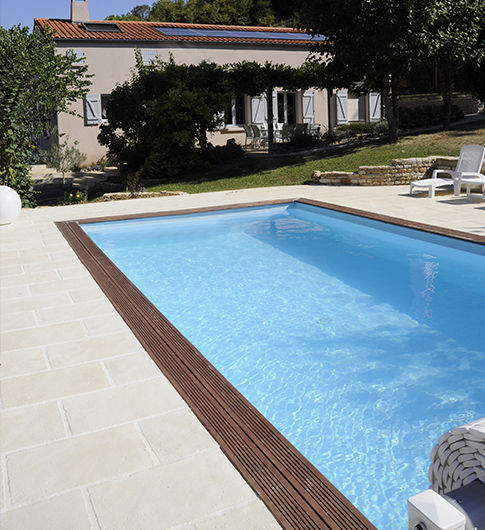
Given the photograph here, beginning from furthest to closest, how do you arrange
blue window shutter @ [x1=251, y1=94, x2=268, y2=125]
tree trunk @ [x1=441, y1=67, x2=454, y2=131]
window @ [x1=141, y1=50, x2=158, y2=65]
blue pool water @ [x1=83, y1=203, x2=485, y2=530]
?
blue window shutter @ [x1=251, y1=94, x2=268, y2=125] → window @ [x1=141, y1=50, x2=158, y2=65] → tree trunk @ [x1=441, y1=67, x2=454, y2=131] → blue pool water @ [x1=83, y1=203, x2=485, y2=530]

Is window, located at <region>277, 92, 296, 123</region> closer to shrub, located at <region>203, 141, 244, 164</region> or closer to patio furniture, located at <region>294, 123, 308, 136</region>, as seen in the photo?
patio furniture, located at <region>294, 123, 308, 136</region>

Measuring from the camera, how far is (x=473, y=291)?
5.29 m

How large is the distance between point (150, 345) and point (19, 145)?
7585mm

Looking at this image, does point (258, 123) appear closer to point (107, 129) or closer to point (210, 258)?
point (107, 129)

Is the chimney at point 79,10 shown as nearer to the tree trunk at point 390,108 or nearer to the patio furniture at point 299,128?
the patio furniture at point 299,128

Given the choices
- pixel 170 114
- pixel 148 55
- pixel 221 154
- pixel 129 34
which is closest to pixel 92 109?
pixel 148 55

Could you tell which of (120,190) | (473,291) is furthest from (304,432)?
(120,190)

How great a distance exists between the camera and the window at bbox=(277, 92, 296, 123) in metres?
20.7

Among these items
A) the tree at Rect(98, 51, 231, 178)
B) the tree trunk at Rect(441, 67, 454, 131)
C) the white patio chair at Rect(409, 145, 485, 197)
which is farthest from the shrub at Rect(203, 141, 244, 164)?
the white patio chair at Rect(409, 145, 485, 197)

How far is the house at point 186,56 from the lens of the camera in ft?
60.1

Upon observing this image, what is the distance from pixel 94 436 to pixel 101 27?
20.0 metres

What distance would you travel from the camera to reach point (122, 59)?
18.8 m

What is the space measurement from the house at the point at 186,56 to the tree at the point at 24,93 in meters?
5.18

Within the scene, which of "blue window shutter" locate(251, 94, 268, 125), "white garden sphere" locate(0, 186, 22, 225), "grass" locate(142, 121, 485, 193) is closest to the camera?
"white garden sphere" locate(0, 186, 22, 225)
